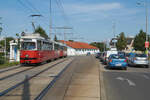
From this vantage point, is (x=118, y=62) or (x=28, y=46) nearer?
(x=118, y=62)

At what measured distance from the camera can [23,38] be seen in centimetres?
1925

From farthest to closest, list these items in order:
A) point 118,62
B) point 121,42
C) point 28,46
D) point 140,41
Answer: point 121,42, point 140,41, point 28,46, point 118,62

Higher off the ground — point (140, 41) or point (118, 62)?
point (140, 41)

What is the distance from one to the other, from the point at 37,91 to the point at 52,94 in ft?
2.78

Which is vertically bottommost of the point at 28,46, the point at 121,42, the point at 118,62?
the point at 118,62

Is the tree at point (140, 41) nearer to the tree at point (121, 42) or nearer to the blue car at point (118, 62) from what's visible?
the tree at point (121, 42)

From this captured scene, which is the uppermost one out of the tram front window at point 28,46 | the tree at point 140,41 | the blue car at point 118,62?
the tree at point 140,41

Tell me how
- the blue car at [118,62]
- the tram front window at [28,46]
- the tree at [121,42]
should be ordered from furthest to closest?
the tree at [121,42]
the tram front window at [28,46]
the blue car at [118,62]

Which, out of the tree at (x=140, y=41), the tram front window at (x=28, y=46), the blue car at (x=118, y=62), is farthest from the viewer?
the tree at (x=140, y=41)

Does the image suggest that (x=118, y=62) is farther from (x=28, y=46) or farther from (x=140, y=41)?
(x=140, y=41)

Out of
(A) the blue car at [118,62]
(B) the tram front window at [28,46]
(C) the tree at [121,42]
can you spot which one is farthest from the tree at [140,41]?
(B) the tram front window at [28,46]

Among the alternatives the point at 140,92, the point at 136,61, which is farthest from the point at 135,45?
the point at 140,92

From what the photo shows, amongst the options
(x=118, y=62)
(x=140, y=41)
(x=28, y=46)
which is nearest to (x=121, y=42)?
(x=140, y=41)

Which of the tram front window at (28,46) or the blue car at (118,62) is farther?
the tram front window at (28,46)
